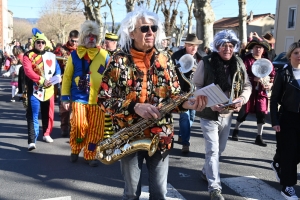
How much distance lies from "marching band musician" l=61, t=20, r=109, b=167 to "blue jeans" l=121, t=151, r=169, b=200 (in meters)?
2.17

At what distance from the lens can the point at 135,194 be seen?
9.18 ft

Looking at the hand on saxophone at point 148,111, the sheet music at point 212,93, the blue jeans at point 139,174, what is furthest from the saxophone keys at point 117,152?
the sheet music at point 212,93

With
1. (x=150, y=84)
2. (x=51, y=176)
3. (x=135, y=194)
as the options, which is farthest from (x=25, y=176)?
(x=150, y=84)

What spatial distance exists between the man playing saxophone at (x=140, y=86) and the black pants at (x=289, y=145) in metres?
1.69

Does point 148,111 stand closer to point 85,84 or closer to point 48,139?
point 85,84

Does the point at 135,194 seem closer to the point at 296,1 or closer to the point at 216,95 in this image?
the point at 216,95

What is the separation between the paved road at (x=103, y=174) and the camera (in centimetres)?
408

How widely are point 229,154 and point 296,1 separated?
33640mm

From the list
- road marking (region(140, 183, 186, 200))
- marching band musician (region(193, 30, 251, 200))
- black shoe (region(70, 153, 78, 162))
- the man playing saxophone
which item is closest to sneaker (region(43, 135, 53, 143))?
black shoe (region(70, 153, 78, 162))

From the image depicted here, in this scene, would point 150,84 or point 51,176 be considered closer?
point 150,84

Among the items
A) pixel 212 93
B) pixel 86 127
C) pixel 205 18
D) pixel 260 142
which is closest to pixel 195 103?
pixel 212 93

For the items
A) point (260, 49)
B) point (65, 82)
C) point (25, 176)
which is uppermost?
point (260, 49)

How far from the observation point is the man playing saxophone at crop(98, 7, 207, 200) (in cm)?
264

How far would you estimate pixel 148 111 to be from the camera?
245cm
